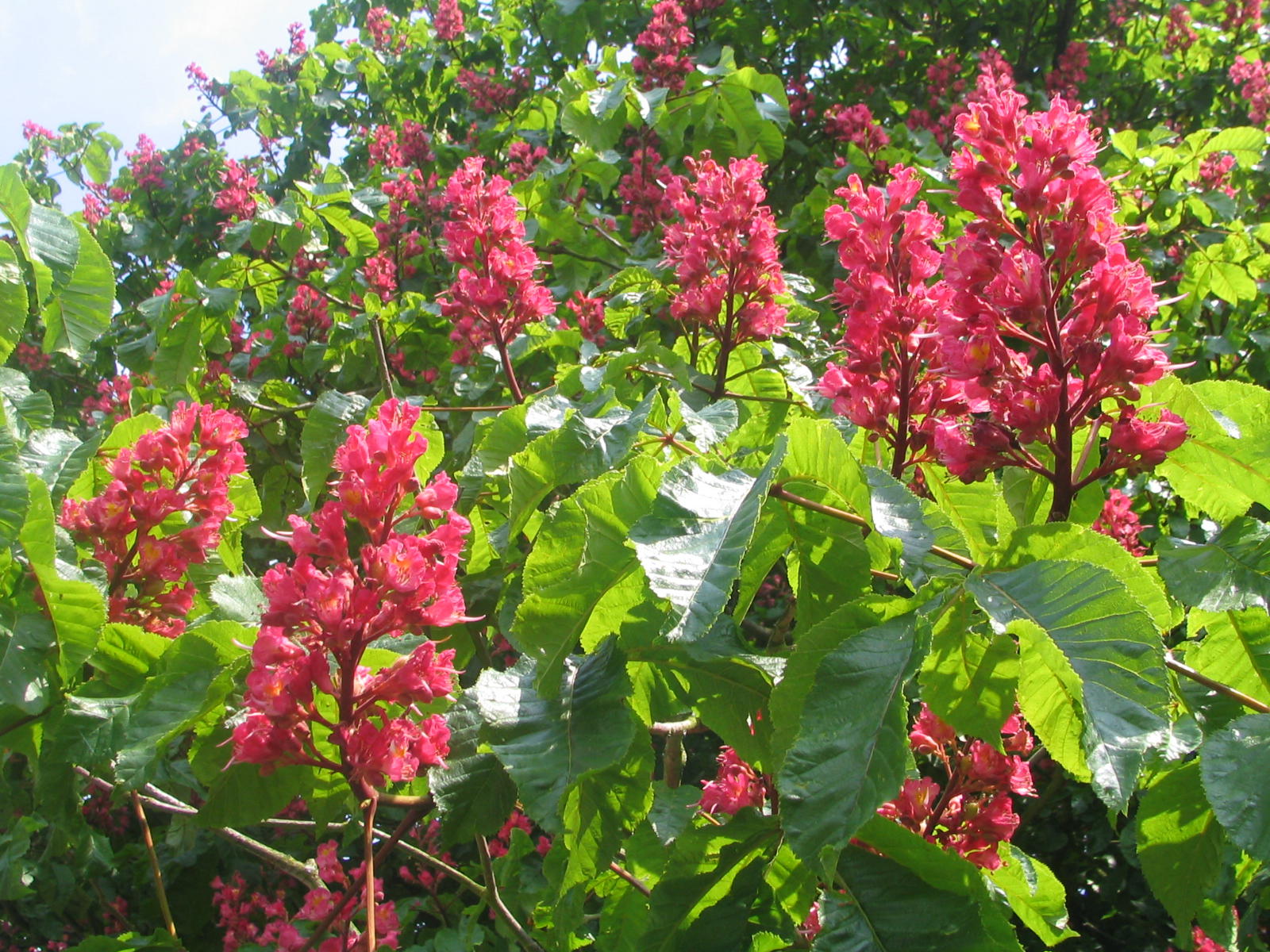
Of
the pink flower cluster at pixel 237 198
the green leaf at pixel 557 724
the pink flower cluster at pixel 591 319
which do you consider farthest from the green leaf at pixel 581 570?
the pink flower cluster at pixel 237 198

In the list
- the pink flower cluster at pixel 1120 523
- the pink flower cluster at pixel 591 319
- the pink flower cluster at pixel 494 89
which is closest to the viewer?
the pink flower cluster at pixel 1120 523

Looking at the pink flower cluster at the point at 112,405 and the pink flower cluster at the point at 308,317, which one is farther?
the pink flower cluster at the point at 308,317

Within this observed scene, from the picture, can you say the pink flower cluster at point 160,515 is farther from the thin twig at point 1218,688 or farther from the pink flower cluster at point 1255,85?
the pink flower cluster at point 1255,85

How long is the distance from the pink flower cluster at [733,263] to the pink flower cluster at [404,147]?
3.52m

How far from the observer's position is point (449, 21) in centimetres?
614

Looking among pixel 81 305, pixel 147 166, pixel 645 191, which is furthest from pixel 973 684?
pixel 147 166

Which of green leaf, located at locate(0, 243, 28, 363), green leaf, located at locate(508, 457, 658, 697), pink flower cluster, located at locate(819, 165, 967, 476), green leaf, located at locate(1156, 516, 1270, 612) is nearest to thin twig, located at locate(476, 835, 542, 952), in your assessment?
green leaf, located at locate(508, 457, 658, 697)

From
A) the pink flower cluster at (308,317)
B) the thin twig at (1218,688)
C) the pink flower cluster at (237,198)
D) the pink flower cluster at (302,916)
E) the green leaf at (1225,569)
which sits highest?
the green leaf at (1225,569)

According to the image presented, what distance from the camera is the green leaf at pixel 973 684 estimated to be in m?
1.25

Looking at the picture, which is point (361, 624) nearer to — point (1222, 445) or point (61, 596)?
point (61, 596)

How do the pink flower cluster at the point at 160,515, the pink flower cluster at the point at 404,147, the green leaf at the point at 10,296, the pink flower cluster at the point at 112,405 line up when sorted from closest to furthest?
the green leaf at the point at 10,296 → the pink flower cluster at the point at 160,515 → the pink flower cluster at the point at 112,405 → the pink flower cluster at the point at 404,147

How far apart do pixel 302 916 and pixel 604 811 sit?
8.62 ft

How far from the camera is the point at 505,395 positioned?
366cm

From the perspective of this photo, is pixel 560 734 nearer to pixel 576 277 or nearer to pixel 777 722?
pixel 777 722
